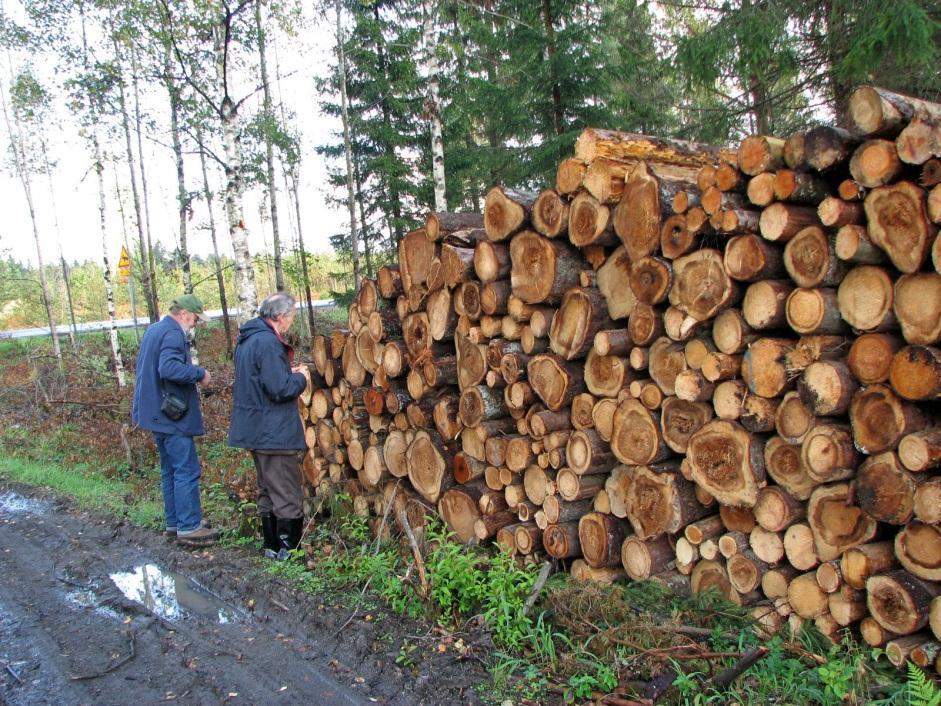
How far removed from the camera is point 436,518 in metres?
5.04

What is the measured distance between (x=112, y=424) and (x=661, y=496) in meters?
9.41

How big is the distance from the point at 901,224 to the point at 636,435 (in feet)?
5.80

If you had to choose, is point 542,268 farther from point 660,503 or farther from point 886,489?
point 886,489

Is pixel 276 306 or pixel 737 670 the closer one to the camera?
pixel 737 670

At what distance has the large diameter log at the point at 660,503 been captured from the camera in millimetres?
3693

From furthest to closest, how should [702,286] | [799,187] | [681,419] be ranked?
[681,419]
[702,286]
[799,187]

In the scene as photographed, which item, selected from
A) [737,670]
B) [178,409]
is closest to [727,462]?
[737,670]

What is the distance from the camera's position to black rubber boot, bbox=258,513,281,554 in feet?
16.9

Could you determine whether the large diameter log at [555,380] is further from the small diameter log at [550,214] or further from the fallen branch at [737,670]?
the fallen branch at [737,670]

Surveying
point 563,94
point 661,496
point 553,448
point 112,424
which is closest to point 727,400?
point 661,496

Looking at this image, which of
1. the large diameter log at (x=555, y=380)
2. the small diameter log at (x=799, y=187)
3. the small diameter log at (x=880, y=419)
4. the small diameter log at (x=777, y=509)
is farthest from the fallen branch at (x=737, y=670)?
the small diameter log at (x=799, y=187)

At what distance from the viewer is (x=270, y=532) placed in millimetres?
5184

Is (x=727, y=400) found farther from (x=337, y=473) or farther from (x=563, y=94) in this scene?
(x=563, y=94)

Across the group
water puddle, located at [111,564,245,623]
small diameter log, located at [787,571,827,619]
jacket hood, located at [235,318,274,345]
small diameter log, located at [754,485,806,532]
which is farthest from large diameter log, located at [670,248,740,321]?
water puddle, located at [111,564,245,623]
